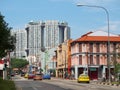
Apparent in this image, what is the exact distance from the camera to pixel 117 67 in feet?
275

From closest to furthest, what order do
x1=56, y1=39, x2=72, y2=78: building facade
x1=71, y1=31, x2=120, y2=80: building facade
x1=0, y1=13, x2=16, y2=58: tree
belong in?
x1=0, y1=13, x2=16, y2=58: tree → x1=71, y1=31, x2=120, y2=80: building facade → x1=56, y1=39, x2=72, y2=78: building facade

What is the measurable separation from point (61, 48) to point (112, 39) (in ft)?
115

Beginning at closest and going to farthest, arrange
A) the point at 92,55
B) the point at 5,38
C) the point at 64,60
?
the point at 5,38 < the point at 92,55 < the point at 64,60

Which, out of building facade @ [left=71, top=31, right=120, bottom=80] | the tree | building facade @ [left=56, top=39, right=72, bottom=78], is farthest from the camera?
building facade @ [left=56, top=39, right=72, bottom=78]

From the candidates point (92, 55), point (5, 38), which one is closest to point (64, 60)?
point (92, 55)

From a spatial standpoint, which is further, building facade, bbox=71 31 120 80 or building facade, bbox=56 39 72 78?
building facade, bbox=56 39 72 78

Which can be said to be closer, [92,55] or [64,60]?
[92,55]

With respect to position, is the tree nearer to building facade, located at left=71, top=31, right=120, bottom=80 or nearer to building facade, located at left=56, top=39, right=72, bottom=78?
building facade, located at left=71, top=31, right=120, bottom=80

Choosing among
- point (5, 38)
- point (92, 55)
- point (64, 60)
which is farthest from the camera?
point (64, 60)

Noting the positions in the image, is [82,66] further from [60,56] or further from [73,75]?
[60,56]

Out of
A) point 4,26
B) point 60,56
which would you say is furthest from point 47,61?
point 4,26

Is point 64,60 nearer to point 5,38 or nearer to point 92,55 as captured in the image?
point 92,55

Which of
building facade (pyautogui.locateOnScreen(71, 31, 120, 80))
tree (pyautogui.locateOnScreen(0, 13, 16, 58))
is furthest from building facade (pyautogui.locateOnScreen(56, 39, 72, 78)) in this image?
tree (pyautogui.locateOnScreen(0, 13, 16, 58))

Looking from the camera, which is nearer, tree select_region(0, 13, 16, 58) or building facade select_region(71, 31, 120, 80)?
tree select_region(0, 13, 16, 58)
